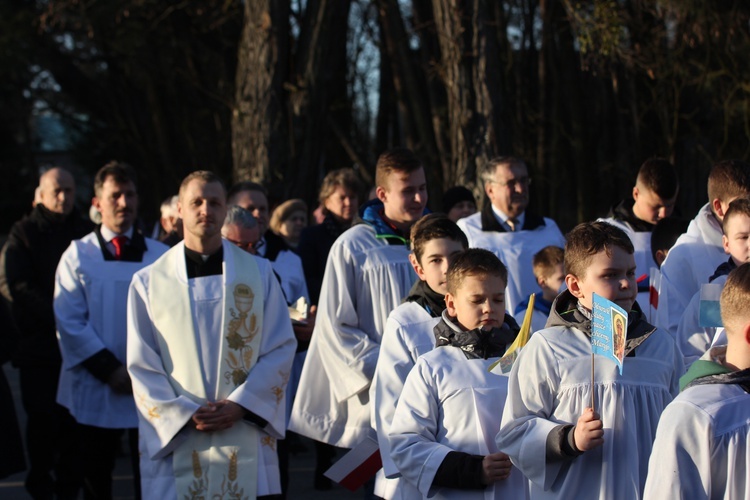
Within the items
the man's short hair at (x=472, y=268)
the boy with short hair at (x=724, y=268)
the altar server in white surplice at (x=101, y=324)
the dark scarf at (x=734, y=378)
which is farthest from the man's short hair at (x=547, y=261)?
the dark scarf at (x=734, y=378)

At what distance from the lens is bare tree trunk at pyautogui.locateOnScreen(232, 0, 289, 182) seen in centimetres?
1122

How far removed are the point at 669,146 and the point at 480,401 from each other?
10.5 m

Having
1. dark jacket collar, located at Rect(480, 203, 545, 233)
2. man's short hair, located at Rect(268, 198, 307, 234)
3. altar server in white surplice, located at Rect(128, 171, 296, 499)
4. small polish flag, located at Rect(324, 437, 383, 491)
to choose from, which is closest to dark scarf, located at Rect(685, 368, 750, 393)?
small polish flag, located at Rect(324, 437, 383, 491)

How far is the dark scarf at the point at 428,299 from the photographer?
18.0 ft

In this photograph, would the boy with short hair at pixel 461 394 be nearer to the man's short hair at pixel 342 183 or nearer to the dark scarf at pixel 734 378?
the dark scarf at pixel 734 378

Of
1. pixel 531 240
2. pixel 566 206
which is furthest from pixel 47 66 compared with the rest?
pixel 531 240

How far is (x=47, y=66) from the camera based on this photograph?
763 inches

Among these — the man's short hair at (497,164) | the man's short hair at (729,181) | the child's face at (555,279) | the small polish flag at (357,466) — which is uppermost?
the man's short hair at (497,164)

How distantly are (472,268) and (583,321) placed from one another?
30.0 inches

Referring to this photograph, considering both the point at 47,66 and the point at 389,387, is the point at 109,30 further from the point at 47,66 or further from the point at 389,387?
the point at 389,387

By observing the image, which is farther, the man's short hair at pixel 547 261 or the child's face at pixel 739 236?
the man's short hair at pixel 547 261

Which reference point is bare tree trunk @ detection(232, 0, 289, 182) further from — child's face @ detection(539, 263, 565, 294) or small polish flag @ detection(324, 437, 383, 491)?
small polish flag @ detection(324, 437, 383, 491)

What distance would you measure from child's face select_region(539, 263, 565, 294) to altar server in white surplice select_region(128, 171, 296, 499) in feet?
5.12

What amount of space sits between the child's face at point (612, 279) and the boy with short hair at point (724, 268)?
99 cm
